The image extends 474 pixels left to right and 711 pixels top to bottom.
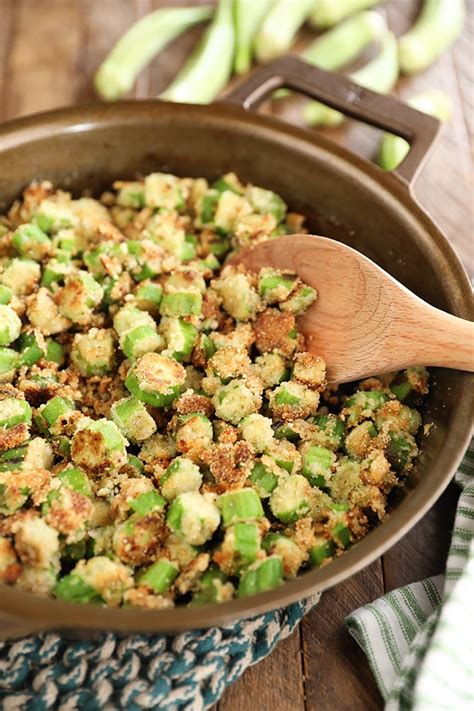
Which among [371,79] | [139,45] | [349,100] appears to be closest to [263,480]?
[349,100]

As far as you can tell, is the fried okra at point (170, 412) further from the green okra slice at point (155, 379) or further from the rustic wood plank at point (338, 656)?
the rustic wood plank at point (338, 656)

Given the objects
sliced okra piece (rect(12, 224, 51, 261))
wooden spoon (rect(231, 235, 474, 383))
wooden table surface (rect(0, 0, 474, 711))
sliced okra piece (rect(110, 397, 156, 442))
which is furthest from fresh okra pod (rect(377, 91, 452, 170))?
sliced okra piece (rect(110, 397, 156, 442))

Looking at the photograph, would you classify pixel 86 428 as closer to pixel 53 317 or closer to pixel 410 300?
pixel 53 317

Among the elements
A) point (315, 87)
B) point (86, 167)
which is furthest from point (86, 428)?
point (315, 87)

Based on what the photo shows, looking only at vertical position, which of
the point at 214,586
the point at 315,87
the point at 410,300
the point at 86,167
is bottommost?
the point at 214,586

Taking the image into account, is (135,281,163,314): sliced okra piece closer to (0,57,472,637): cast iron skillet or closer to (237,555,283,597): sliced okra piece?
(0,57,472,637): cast iron skillet

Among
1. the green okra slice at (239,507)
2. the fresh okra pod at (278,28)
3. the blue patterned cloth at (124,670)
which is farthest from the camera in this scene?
the fresh okra pod at (278,28)

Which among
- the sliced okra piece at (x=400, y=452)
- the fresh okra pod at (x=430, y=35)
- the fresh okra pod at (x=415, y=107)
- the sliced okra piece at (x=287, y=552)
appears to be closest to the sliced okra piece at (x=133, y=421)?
A: the sliced okra piece at (x=287, y=552)
